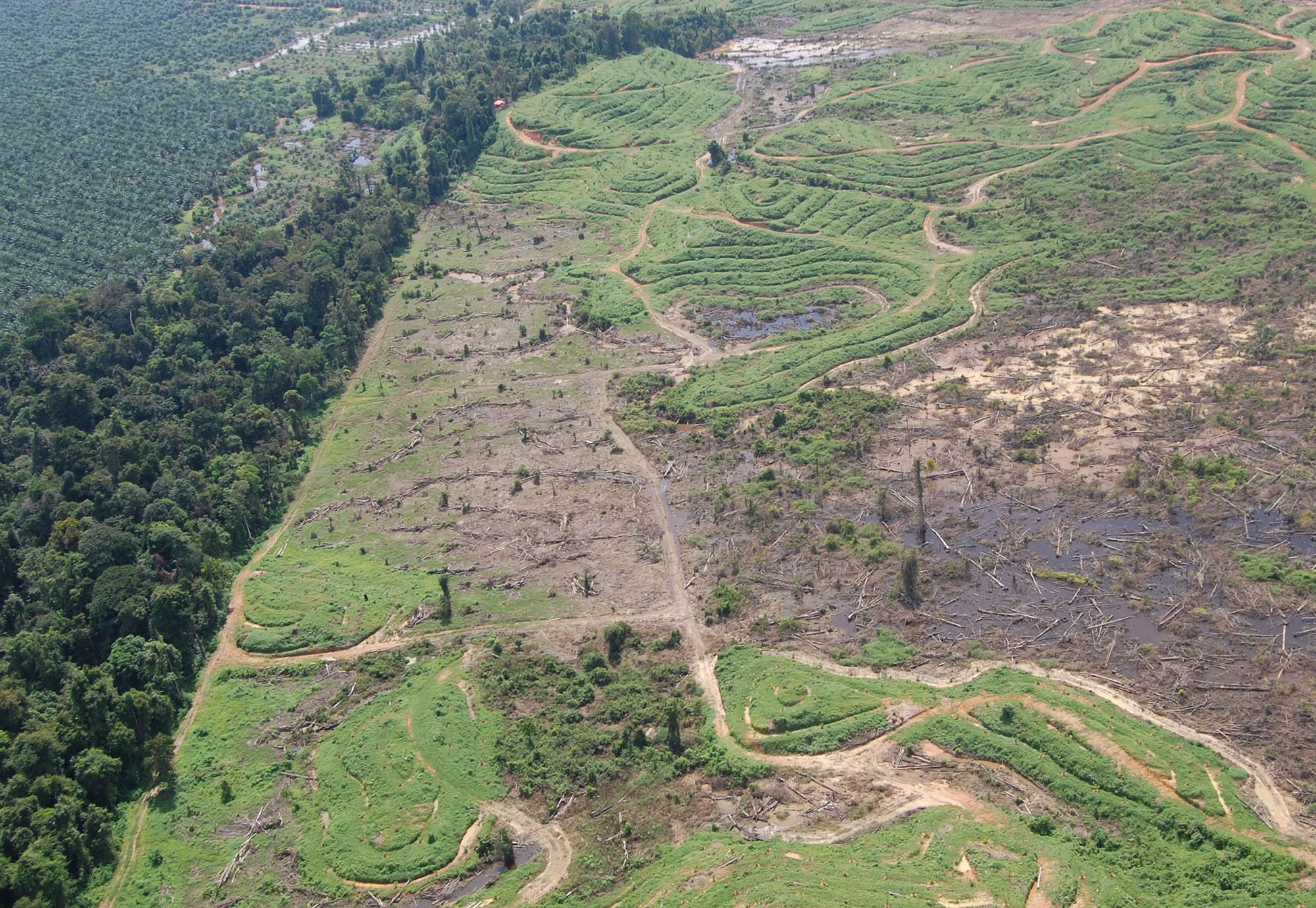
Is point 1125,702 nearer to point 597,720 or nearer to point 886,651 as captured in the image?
point 886,651

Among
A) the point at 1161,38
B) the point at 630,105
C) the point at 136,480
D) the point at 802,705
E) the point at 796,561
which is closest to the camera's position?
the point at 802,705

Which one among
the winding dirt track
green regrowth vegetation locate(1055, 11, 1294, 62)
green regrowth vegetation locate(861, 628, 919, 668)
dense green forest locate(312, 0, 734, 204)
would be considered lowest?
the winding dirt track

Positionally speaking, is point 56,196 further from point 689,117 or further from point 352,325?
point 689,117

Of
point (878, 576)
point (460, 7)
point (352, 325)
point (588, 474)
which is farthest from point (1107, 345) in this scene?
point (460, 7)

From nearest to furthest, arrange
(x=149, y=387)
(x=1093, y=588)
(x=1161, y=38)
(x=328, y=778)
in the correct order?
(x=328, y=778) → (x=1093, y=588) → (x=149, y=387) → (x=1161, y=38)

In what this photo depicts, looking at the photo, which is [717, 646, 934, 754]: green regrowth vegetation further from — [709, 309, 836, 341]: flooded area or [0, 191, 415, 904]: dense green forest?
[709, 309, 836, 341]: flooded area

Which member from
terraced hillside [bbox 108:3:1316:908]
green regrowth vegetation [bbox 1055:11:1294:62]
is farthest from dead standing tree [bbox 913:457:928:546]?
green regrowth vegetation [bbox 1055:11:1294:62]

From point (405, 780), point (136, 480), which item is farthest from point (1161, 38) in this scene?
point (405, 780)
